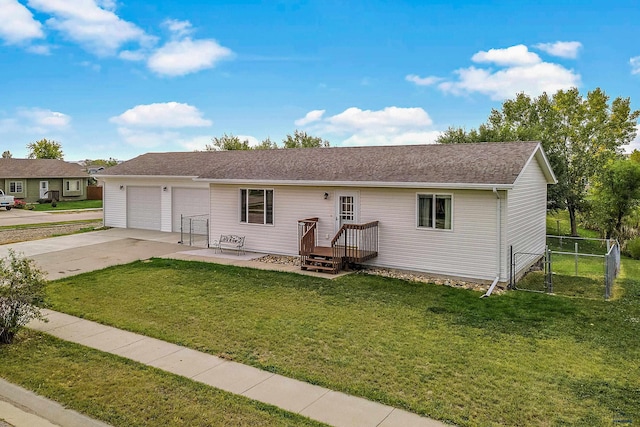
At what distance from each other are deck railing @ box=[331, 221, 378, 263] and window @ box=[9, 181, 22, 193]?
34802mm

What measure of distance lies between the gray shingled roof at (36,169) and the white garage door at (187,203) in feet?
77.4

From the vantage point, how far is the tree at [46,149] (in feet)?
214

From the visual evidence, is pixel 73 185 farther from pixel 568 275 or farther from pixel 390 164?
pixel 568 275

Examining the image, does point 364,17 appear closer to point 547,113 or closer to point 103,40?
point 103,40

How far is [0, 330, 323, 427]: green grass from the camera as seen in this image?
4.54 m

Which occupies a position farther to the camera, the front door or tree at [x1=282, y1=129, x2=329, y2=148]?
tree at [x1=282, y1=129, x2=329, y2=148]

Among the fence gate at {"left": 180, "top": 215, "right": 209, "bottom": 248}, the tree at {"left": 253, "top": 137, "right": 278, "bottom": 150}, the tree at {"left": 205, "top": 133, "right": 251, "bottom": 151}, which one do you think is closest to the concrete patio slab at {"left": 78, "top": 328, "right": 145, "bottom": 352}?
the fence gate at {"left": 180, "top": 215, "right": 209, "bottom": 248}

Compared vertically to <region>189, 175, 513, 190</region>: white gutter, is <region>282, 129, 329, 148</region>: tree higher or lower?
higher

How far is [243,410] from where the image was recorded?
15.4ft

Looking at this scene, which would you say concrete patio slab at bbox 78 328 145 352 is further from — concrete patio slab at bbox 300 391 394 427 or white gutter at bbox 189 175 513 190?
white gutter at bbox 189 175 513 190

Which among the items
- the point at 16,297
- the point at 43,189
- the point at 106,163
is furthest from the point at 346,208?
the point at 106,163

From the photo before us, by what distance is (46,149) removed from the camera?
65.5 meters

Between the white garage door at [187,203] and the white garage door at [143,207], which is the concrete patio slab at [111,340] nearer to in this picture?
the white garage door at [187,203]

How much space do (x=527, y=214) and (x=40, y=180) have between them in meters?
38.8
